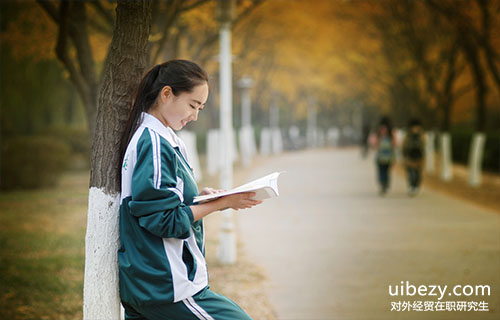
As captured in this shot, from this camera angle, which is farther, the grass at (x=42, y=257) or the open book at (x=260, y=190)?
the grass at (x=42, y=257)

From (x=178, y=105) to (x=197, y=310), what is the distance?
91cm

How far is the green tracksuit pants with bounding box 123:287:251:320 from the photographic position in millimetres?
2703

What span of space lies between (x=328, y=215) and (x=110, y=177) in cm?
870

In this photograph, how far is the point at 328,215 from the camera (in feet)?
37.8

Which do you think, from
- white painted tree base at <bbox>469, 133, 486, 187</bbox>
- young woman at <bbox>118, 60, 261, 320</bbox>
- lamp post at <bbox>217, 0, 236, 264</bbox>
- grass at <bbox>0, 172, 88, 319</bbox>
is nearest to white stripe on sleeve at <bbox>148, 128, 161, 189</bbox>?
young woman at <bbox>118, 60, 261, 320</bbox>

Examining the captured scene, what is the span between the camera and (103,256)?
3113mm

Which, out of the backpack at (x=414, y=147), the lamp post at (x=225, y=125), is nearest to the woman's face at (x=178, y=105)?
the lamp post at (x=225, y=125)

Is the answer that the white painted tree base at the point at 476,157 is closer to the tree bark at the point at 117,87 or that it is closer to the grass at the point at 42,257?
the grass at the point at 42,257

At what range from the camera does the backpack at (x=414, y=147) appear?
14.3 m

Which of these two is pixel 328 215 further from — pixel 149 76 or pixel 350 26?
pixel 350 26

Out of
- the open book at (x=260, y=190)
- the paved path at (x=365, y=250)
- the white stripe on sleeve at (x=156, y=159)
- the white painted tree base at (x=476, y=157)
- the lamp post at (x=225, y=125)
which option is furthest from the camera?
the white painted tree base at (x=476, y=157)

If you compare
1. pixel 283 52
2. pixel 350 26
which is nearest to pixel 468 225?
pixel 350 26

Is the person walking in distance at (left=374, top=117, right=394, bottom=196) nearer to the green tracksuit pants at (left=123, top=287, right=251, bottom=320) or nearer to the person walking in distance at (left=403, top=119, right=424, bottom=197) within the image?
the person walking in distance at (left=403, top=119, right=424, bottom=197)

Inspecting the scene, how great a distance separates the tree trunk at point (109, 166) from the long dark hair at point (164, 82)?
12.0 inches
